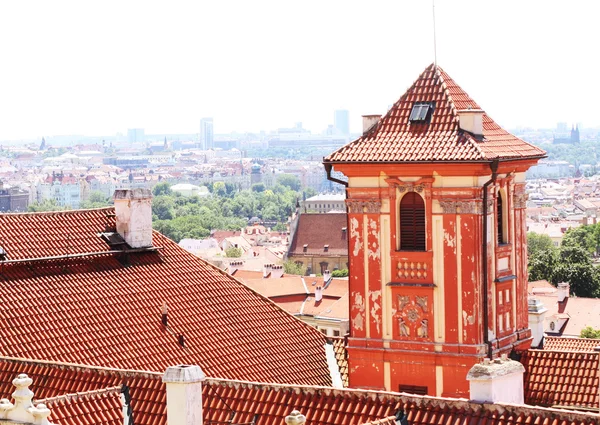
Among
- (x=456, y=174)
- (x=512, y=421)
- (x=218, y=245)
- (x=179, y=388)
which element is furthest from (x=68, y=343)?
(x=218, y=245)

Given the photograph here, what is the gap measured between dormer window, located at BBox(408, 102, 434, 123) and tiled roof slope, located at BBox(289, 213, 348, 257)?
111 meters

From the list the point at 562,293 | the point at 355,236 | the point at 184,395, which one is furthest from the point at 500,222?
the point at 562,293

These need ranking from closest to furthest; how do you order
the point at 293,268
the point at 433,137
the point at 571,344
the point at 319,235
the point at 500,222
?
1. the point at 433,137
2. the point at 500,222
3. the point at 571,344
4. the point at 293,268
5. the point at 319,235

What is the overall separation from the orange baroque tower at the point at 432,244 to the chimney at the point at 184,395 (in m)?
8.38

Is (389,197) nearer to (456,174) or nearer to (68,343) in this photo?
(456,174)

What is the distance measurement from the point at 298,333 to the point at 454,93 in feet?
18.7

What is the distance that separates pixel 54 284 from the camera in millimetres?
26109

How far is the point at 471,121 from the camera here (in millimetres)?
24844

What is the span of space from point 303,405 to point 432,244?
6613mm

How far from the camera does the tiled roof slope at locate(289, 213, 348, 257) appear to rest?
452 ft

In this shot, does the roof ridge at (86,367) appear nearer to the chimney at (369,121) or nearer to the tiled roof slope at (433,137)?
the tiled roof slope at (433,137)

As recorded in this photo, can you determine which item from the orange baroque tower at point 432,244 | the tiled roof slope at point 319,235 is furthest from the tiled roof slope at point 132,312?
the tiled roof slope at point 319,235

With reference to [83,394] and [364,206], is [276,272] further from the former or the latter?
[83,394]

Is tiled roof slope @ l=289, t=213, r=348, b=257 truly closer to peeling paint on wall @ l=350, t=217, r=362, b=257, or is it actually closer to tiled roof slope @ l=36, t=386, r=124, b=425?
peeling paint on wall @ l=350, t=217, r=362, b=257
